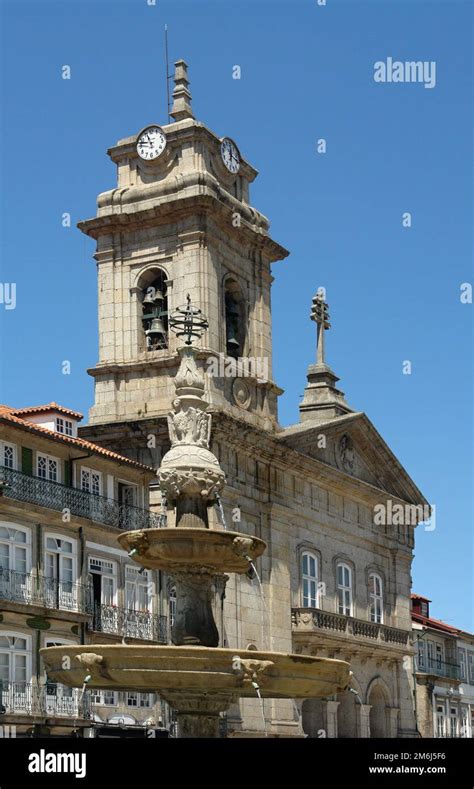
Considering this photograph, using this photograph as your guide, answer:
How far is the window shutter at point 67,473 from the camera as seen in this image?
37219 millimetres

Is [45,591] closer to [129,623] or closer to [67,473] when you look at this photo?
[67,473]

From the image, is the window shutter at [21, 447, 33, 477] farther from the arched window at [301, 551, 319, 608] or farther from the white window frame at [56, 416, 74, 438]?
the arched window at [301, 551, 319, 608]

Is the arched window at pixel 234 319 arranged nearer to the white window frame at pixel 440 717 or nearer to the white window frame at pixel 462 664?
the white window frame at pixel 440 717

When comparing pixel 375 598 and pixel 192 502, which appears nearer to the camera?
pixel 192 502

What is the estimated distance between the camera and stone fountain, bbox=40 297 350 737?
19.2 metres

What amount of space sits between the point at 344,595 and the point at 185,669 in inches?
1186

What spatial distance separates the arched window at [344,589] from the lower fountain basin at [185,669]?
28101 mm

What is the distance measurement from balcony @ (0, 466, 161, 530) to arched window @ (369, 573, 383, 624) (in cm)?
1329

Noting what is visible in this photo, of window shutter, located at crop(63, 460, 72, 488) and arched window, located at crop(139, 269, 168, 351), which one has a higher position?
arched window, located at crop(139, 269, 168, 351)

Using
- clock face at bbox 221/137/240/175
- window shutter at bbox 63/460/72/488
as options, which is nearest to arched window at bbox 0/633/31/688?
window shutter at bbox 63/460/72/488

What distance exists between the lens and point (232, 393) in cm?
4262

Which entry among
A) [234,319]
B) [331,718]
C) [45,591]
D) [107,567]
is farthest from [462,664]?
[45,591]
